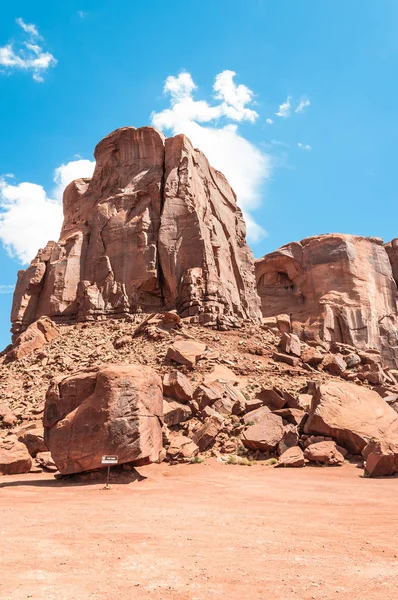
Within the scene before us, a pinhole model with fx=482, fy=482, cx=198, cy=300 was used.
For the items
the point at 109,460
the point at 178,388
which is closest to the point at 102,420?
the point at 109,460

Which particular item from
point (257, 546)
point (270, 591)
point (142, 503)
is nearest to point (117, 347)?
point (142, 503)

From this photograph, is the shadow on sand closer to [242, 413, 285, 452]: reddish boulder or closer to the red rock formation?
[242, 413, 285, 452]: reddish boulder

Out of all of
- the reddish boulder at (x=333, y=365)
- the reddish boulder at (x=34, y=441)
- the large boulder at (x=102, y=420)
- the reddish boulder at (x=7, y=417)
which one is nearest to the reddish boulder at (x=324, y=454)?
the large boulder at (x=102, y=420)

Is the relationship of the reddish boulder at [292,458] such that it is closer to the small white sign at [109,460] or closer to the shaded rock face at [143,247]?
the small white sign at [109,460]

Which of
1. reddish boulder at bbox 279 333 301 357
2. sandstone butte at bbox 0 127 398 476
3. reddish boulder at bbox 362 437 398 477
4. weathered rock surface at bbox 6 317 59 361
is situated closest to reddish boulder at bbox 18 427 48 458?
sandstone butte at bbox 0 127 398 476

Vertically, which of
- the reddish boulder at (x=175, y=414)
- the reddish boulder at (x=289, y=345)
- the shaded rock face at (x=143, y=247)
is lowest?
the reddish boulder at (x=175, y=414)

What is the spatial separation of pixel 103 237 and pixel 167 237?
5.32 metres

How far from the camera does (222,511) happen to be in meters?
9.58

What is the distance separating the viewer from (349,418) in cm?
1745

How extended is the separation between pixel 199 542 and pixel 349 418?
1193 centimetres

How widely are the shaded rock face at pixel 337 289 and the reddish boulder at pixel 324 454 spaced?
3264 centimetres

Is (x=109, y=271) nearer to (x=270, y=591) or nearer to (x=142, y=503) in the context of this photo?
(x=142, y=503)

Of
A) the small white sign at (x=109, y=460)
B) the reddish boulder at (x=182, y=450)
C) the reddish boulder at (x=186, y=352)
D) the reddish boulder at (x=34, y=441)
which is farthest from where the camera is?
the reddish boulder at (x=186, y=352)

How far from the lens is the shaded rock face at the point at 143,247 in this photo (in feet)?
106
